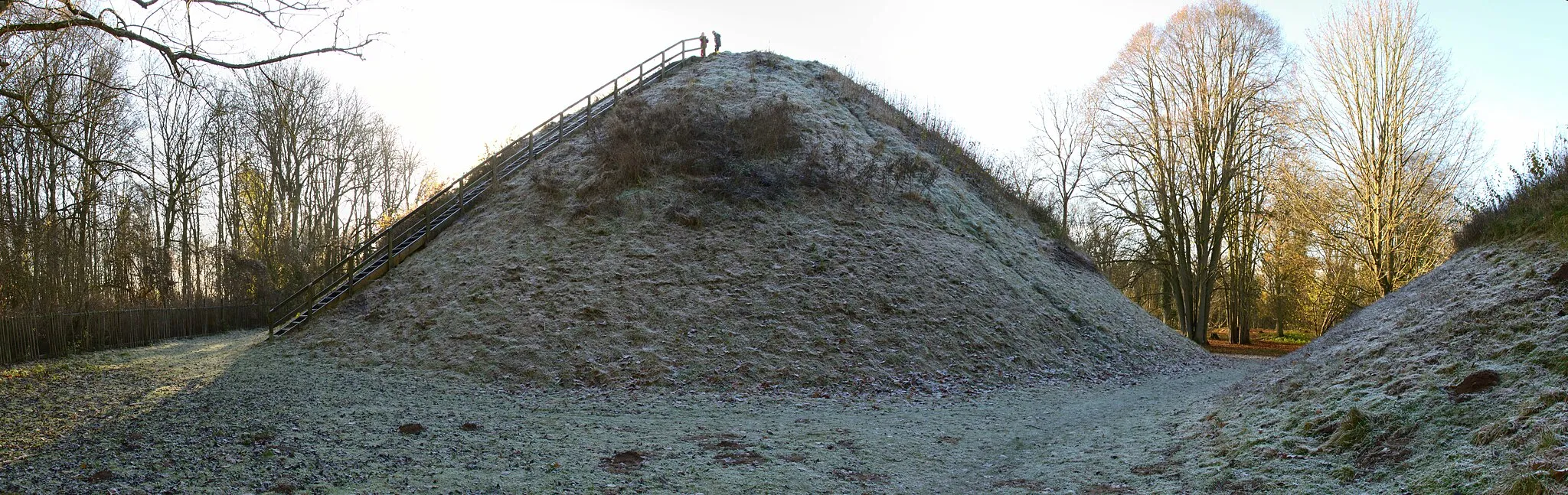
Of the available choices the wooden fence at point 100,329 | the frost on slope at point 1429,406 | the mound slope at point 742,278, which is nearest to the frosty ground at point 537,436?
the wooden fence at point 100,329

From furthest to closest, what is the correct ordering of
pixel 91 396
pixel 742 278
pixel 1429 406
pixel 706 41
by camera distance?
pixel 706 41
pixel 742 278
pixel 91 396
pixel 1429 406

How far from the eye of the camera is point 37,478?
6.34m

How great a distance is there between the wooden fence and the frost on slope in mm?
17125

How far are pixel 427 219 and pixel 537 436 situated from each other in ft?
40.3

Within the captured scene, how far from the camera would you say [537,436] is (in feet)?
28.7

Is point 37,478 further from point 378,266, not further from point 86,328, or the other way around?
point 378,266

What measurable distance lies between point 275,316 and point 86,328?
997 centimetres

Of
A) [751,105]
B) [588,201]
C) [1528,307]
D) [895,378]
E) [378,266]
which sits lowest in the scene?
[895,378]

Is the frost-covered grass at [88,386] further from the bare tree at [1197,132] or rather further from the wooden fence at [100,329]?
the bare tree at [1197,132]

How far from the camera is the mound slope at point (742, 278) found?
44.3ft

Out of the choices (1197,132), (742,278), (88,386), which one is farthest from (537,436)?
(1197,132)

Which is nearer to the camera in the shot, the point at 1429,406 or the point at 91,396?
the point at 1429,406

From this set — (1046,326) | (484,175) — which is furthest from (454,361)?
(1046,326)

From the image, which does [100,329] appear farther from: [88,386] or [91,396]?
[91,396]
